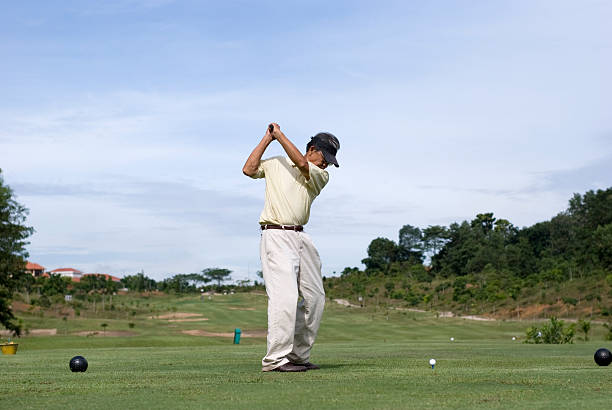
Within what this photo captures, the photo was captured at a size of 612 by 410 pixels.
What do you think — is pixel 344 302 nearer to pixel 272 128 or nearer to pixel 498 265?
pixel 498 265

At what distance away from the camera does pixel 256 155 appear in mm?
8836

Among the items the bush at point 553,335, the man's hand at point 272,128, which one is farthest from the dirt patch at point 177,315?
the man's hand at point 272,128

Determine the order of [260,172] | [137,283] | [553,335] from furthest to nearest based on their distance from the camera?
[137,283] → [553,335] → [260,172]

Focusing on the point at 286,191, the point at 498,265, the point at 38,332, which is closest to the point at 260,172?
the point at 286,191

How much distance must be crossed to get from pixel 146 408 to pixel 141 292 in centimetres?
10661

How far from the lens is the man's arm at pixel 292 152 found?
862 centimetres

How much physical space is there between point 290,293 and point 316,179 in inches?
A: 54.1

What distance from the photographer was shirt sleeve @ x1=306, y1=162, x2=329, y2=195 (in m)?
8.91

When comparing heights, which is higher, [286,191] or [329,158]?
[329,158]

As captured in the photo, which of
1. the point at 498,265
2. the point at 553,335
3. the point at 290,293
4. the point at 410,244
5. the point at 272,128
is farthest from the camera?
the point at 410,244

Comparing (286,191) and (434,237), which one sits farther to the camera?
(434,237)

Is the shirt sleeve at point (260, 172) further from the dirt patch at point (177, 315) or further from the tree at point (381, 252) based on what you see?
the tree at point (381, 252)

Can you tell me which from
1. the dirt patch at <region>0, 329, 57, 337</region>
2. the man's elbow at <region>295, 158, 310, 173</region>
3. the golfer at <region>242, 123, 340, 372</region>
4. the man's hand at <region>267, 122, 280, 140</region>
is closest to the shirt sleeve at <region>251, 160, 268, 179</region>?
the golfer at <region>242, 123, 340, 372</region>

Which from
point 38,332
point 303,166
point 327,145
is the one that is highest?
point 327,145
